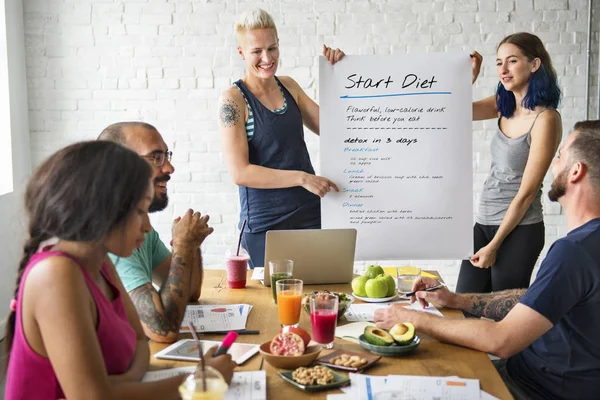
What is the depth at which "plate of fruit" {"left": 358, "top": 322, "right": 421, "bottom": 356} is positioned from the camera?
1740 mm

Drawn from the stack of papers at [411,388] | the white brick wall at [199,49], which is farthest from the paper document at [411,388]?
the white brick wall at [199,49]

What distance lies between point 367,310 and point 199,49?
9.72 ft

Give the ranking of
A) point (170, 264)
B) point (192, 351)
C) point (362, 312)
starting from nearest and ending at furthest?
point (192, 351)
point (170, 264)
point (362, 312)

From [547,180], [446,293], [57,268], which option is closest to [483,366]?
[446,293]

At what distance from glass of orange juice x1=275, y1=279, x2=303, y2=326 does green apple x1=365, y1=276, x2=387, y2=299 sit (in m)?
0.38

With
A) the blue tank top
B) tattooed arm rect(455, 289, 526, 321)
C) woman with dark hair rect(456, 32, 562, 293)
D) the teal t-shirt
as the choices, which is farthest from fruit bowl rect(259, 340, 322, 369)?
woman with dark hair rect(456, 32, 562, 293)

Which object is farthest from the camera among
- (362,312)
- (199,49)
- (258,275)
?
(199,49)

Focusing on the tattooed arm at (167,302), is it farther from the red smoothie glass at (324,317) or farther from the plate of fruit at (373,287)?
the plate of fruit at (373,287)

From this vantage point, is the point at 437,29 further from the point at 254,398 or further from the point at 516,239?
the point at 254,398

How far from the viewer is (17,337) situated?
136 cm

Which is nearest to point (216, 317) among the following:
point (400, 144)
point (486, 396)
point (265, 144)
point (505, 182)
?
point (486, 396)

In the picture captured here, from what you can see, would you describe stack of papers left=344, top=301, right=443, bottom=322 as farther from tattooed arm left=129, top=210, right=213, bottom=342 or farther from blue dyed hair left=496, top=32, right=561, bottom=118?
blue dyed hair left=496, top=32, right=561, bottom=118

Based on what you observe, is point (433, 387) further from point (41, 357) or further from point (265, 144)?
point (265, 144)

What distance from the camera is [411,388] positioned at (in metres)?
1.53
